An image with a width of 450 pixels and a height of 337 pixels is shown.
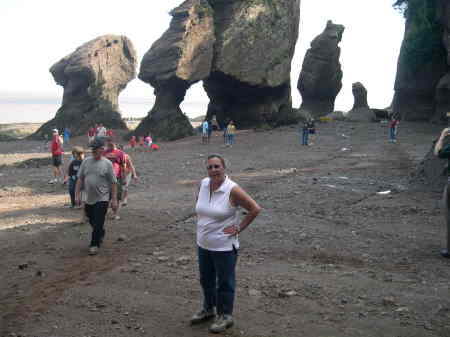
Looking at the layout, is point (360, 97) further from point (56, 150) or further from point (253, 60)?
point (56, 150)

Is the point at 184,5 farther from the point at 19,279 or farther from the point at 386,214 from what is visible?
the point at 19,279

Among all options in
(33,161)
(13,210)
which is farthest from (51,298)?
(33,161)

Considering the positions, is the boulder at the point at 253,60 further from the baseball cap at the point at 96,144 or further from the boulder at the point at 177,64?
the baseball cap at the point at 96,144

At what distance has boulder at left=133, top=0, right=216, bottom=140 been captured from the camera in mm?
34531

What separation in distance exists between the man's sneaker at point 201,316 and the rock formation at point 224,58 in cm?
3016

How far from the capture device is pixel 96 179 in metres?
7.75

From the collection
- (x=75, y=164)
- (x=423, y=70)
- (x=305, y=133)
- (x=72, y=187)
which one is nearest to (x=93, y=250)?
(x=75, y=164)

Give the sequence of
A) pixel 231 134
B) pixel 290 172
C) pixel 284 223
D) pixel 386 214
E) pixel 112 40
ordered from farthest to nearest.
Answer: pixel 112 40 → pixel 231 134 → pixel 290 172 → pixel 386 214 → pixel 284 223

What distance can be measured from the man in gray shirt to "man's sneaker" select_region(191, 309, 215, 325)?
3.14 meters

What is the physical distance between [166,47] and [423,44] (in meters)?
18.4

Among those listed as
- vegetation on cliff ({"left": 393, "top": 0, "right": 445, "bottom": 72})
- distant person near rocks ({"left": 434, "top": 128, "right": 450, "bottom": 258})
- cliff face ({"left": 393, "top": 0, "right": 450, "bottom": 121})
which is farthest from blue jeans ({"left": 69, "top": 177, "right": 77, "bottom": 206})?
vegetation on cliff ({"left": 393, "top": 0, "right": 445, "bottom": 72})

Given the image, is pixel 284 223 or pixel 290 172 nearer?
pixel 284 223

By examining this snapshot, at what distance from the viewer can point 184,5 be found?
36375 millimetres

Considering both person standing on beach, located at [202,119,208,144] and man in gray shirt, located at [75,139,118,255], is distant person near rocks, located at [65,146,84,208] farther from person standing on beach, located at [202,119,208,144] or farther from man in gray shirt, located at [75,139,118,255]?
person standing on beach, located at [202,119,208,144]
